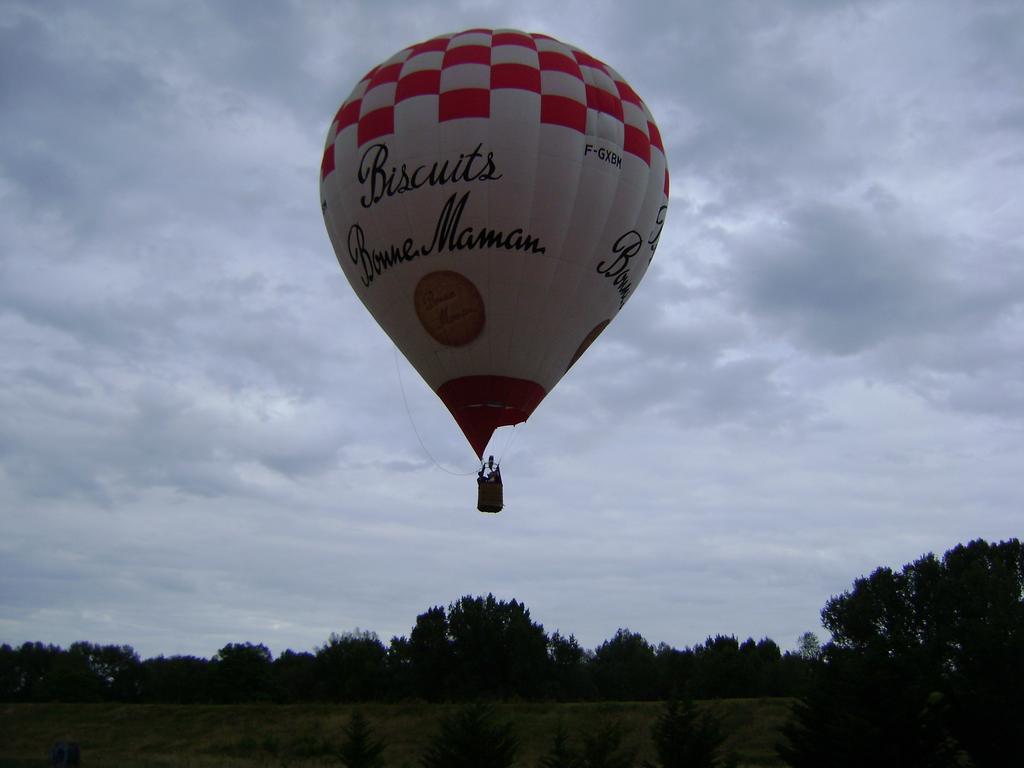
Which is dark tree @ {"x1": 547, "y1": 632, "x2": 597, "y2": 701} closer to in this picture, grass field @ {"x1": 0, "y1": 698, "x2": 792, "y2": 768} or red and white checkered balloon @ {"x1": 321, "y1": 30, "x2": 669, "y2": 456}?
grass field @ {"x1": 0, "y1": 698, "x2": 792, "y2": 768}

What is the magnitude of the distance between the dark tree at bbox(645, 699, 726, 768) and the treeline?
2295 cm

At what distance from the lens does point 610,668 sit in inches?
2458

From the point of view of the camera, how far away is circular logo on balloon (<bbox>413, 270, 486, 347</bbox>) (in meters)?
19.5

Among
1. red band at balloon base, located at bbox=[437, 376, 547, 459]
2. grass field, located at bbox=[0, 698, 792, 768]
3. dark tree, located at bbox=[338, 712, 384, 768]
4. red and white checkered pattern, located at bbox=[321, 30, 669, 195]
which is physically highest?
red and white checkered pattern, located at bbox=[321, 30, 669, 195]

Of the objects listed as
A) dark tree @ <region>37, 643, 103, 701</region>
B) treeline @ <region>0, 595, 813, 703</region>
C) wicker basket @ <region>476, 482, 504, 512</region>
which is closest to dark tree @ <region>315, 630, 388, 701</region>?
treeline @ <region>0, 595, 813, 703</region>

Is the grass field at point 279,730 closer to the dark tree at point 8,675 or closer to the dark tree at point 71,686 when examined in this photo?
the dark tree at point 71,686

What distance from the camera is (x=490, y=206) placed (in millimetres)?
19172

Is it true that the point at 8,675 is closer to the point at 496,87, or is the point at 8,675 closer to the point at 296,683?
the point at 296,683

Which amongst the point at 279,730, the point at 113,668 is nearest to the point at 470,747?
the point at 279,730

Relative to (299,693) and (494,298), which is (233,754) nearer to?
(494,298)

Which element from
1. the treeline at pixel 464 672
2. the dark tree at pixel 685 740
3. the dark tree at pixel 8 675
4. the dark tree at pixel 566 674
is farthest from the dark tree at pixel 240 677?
the dark tree at pixel 685 740

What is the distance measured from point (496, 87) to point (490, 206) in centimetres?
233

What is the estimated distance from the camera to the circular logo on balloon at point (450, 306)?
770 inches

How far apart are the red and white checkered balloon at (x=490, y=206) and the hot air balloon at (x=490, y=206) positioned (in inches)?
1.1
